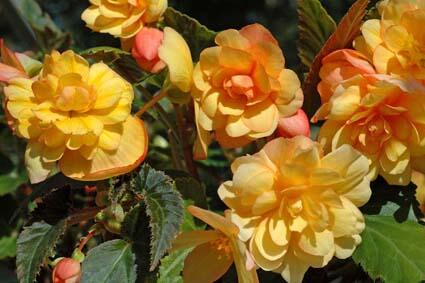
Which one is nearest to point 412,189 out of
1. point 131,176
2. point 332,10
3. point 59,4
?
point 131,176

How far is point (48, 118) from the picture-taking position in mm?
753

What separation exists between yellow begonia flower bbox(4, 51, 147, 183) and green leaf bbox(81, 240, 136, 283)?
0.25 feet

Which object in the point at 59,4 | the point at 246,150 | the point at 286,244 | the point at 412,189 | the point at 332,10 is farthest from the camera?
the point at 332,10

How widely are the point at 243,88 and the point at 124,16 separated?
0.17 m

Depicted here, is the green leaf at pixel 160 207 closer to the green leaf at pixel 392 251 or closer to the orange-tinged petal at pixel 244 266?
the orange-tinged petal at pixel 244 266

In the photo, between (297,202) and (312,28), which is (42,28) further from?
(297,202)

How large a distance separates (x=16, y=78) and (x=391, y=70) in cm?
34

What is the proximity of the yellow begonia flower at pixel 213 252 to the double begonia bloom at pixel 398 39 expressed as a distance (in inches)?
8.0

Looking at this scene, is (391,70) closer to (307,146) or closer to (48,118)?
(307,146)

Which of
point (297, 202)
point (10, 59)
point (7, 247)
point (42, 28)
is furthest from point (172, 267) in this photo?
point (42, 28)

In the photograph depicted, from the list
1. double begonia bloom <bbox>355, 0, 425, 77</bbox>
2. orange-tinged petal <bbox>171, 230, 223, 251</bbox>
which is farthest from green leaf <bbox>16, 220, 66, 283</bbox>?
double begonia bloom <bbox>355, 0, 425, 77</bbox>

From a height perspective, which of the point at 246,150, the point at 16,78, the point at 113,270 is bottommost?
the point at 246,150

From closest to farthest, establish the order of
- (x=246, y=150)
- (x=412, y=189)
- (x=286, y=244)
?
(x=286, y=244) < (x=412, y=189) < (x=246, y=150)

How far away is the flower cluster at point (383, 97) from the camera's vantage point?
76 centimetres
